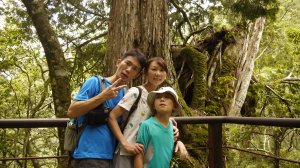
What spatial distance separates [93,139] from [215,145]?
138cm

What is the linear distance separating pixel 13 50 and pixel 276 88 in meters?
7.11

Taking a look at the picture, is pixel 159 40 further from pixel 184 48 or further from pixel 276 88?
pixel 276 88

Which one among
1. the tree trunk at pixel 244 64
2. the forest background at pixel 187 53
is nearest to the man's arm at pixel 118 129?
the forest background at pixel 187 53

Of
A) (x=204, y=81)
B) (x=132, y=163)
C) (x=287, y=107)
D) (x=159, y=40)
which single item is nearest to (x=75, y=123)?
(x=132, y=163)

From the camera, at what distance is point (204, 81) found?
593 centimetres

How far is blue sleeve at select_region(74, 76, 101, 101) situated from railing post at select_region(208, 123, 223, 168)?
1.30m

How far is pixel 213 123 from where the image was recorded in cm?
264

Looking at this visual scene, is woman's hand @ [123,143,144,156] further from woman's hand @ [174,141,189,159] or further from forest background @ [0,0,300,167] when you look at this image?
forest background @ [0,0,300,167]

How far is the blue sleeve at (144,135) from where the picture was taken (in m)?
1.69

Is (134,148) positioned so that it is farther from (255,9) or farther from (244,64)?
(244,64)

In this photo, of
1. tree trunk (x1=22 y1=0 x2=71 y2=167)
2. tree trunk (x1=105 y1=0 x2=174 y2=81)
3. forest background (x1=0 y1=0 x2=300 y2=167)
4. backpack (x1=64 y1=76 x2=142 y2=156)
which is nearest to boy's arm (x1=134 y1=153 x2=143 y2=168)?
backpack (x1=64 y1=76 x2=142 y2=156)

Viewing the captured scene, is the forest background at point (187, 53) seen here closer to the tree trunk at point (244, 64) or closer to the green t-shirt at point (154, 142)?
the tree trunk at point (244, 64)

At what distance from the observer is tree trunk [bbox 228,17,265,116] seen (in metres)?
6.80

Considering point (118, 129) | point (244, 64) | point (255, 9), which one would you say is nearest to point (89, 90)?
point (118, 129)
